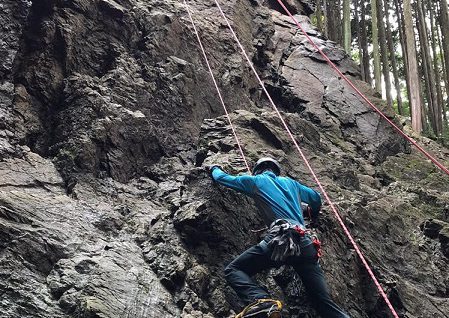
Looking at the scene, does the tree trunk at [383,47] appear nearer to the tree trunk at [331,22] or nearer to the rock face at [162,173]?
the tree trunk at [331,22]

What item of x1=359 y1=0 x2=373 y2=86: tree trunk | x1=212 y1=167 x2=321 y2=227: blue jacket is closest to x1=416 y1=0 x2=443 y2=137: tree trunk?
x1=359 y1=0 x2=373 y2=86: tree trunk

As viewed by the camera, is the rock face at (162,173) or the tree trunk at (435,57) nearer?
the rock face at (162,173)

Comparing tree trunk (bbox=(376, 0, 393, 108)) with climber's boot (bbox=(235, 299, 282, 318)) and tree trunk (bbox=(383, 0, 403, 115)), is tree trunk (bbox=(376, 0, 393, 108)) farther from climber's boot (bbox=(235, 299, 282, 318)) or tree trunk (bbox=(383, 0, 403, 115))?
climber's boot (bbox=(235, 299, 282, 318))

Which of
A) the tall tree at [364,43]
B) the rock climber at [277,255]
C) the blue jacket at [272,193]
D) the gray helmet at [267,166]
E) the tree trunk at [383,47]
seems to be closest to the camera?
the rock climber at [277,255]

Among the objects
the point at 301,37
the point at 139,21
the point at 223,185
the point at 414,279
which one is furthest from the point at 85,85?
the point at 301,37

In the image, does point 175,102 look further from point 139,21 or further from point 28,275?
point 28,275

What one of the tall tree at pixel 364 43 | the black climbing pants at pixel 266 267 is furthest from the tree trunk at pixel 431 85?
the black climbing pants at pixel 266 267

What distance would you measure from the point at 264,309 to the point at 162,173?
3.09 m

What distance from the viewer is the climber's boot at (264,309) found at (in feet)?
14.2

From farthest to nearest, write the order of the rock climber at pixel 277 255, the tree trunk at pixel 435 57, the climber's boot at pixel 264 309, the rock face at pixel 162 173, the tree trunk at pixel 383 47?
the tree trunk at pixel 435 57 < the tree trunk at pixel 383 47 < the rock face at pixel 162 173 < the rock climber at pixel 277 255 < the climber's boot at pixel 264 309

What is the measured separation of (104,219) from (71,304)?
143 centimetres

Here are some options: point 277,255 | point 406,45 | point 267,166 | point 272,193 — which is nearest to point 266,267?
point 277,255

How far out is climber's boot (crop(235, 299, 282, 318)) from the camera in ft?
14.2

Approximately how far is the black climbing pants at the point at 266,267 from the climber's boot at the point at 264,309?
0.53 feet
